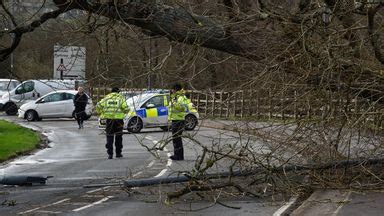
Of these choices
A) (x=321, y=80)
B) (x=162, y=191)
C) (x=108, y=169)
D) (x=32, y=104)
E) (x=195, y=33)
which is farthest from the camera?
(x=32, y=104)

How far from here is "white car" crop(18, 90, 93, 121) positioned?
3462 centimetres

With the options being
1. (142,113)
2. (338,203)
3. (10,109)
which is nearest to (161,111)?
(142,113)

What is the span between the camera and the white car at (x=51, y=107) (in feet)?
114

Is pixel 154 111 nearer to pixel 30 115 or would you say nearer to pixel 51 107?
pixel 51 107

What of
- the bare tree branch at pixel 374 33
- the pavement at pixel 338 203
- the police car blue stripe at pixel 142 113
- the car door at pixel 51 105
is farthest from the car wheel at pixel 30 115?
the bare tree branch at pixel 374 33

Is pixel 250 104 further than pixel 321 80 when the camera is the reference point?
Yes

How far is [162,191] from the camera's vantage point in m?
10.9

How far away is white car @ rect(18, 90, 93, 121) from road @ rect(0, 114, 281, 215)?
45.5 feet

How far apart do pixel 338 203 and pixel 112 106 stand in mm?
7273

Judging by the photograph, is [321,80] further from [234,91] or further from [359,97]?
[234,91]

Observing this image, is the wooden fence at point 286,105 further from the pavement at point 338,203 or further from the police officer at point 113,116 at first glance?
the police officer at point 113,116

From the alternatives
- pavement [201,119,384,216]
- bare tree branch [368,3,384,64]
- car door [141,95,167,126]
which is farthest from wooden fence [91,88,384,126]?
car door [141,95,167,126]

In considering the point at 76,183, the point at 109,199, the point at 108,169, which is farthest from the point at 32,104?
the point at 109,199

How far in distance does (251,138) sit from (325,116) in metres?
1.15
